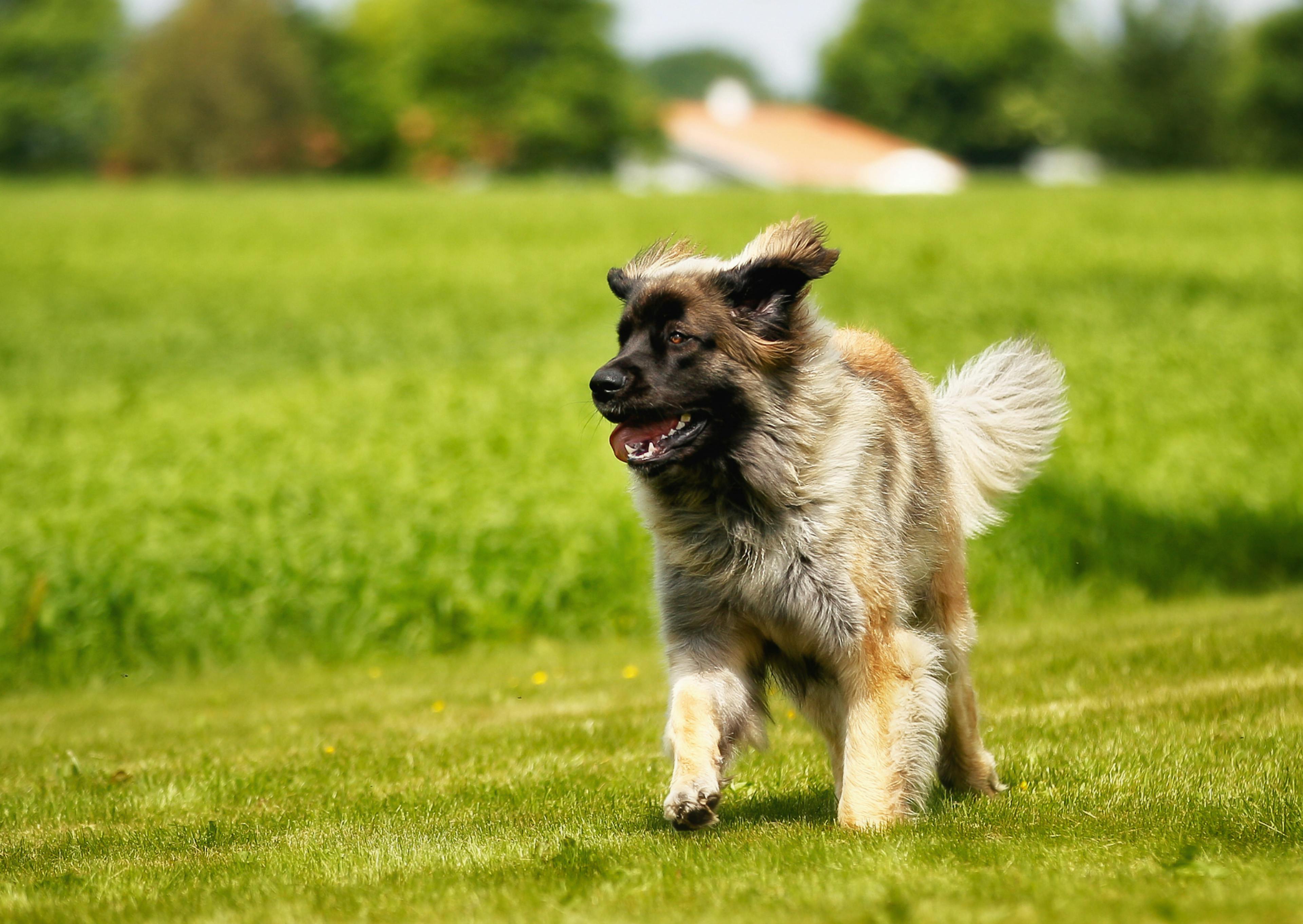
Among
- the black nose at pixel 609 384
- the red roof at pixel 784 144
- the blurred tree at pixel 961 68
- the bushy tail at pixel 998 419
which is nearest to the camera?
the black nose at pixel 609 384

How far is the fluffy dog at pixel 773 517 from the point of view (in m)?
5.12

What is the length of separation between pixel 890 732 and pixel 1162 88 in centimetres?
7356

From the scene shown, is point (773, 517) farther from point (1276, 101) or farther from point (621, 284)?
point (1276, 101)

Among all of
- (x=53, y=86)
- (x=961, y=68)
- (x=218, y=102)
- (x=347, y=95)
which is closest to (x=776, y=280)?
(x=218, y=102)

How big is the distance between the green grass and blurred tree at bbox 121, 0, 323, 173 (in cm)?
7332

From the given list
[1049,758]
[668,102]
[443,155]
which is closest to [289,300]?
[1049,758]

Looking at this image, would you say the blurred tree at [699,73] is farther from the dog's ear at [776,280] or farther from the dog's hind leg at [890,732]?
the dog's hind leg at [890,732]

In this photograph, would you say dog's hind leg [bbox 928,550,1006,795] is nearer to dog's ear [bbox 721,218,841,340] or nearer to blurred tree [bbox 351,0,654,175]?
dog's ear [bbox 721,218,841,340]

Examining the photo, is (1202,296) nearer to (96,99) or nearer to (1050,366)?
(1050,366)

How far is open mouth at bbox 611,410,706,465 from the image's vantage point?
5.14m

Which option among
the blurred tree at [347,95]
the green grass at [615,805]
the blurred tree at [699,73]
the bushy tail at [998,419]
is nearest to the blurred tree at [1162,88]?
the blurred tree at [347,95]

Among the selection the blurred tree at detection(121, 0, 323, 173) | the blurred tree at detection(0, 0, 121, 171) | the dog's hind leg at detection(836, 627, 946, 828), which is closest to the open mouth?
the dog's hind leg at detection(836, 627, 946, 828)

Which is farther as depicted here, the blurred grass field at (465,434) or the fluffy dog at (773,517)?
the blurred grass field at (465,434)

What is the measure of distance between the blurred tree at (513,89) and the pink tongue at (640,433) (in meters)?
72.8
